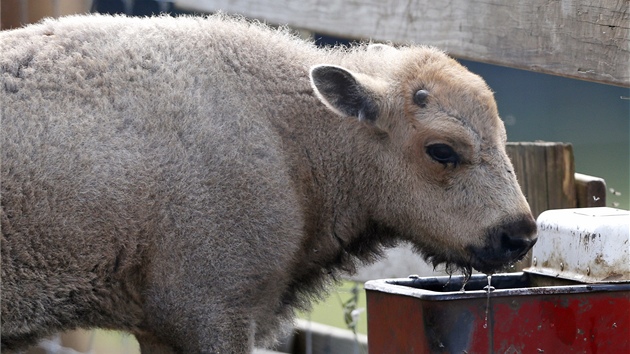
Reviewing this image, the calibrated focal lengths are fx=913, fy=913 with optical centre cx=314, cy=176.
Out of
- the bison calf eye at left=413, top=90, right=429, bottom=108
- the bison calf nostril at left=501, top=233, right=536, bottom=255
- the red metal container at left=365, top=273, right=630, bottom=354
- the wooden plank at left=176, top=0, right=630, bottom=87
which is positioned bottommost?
the red metal container at left=365, top=273, right=630, bottom=354

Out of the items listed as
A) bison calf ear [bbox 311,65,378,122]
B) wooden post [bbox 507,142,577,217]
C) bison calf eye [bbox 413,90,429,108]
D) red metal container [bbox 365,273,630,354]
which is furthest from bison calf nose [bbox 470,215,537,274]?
wooden post [bbox 507,142,577,217]

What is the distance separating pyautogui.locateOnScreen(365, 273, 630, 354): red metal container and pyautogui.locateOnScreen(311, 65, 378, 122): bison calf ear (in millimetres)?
1071

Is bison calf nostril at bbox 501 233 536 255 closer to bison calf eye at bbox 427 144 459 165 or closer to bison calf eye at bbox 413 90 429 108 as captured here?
bison calf eye at bbox 427 144 459 165

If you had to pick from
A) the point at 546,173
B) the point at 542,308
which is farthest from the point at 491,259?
the point at 546,173

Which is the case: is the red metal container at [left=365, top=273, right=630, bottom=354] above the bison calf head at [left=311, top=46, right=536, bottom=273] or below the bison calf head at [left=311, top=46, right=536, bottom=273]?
below

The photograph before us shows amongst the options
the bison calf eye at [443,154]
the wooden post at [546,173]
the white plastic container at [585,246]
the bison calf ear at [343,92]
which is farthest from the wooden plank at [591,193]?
the bison calf ear at [343,92]

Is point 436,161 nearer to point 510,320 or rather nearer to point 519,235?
point 519,235

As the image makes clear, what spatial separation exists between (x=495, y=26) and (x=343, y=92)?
1.32 meters

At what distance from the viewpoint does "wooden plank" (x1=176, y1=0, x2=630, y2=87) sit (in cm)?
553

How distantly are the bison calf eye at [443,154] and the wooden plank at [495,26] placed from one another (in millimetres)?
1047

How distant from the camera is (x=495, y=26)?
5863mm

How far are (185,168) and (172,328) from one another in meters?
0.89

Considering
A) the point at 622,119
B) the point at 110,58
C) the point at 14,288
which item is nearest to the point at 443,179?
the point at 110,58

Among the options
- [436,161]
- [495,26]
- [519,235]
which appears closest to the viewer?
[519,235]
